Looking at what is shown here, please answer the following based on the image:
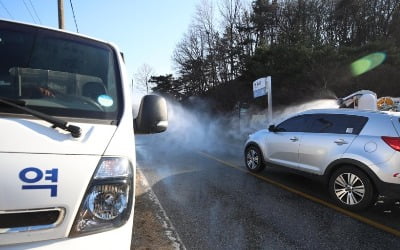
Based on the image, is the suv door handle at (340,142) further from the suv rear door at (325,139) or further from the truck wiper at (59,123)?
the truck wiper at (59,123)

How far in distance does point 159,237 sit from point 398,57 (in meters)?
27.1

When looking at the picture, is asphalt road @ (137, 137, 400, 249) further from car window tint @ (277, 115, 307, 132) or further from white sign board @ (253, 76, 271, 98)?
white sign board @ (253, 76, 271, 98)

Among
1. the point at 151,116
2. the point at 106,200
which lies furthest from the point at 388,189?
the point at 106,200

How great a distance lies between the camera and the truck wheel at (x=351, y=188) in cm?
582

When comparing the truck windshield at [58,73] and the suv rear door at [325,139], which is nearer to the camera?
the truck windshield at [58,73]

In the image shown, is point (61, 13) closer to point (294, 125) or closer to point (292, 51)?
point (294, 125)

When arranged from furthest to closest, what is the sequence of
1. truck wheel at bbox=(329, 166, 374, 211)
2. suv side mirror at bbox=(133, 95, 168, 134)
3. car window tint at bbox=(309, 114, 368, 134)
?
1. car window tint at bbox=(309, 114, 368, 134)
2. truck wheel at bbox=(329, 166, 374, 211)
3. suv side mirror at bbox=(133, 95, 168, 134)

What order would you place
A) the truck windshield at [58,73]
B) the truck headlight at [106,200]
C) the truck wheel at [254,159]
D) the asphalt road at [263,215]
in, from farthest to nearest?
the truck wheel at [254,159] < the asphalt road at [263,215] < the truck windshield at [58,73] < the truck headlight at [106,200]

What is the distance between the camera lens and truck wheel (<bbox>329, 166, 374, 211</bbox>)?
5.82m

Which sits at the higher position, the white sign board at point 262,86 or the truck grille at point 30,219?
the white sign board at point 262,86

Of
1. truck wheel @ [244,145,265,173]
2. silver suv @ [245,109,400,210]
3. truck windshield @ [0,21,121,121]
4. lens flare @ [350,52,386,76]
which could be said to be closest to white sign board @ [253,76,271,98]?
truck wheel @ [244,145,265,173]

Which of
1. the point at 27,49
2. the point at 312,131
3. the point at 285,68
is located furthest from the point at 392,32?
the point at 27,49

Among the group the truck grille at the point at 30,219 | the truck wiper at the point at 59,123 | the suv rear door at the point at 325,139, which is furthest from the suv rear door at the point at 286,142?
the truck grille at the point at 30,219

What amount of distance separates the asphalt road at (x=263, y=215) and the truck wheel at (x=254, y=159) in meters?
0.25
